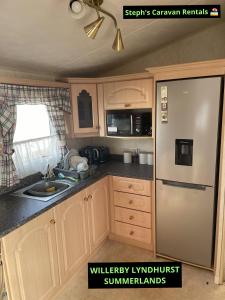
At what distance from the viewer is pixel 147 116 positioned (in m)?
2.39

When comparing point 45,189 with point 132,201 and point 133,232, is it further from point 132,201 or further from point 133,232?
point 133,232

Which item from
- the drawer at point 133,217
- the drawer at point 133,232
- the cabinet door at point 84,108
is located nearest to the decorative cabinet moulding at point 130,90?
the cabinet door at point 84,108

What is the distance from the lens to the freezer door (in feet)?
6.40

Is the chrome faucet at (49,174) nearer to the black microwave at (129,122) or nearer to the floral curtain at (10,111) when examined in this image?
the floral curtain at (10,111)


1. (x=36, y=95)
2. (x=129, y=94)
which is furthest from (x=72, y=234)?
(x=129, y=94)

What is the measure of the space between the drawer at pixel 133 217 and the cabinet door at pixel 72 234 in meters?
0.44

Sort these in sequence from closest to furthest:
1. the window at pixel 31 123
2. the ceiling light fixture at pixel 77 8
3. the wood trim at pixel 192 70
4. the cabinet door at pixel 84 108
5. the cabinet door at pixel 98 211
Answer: the ceiling light fixture at pixel 77 8 → the wood trim at pixel 192 70 → the window at pixel 31 123 → the cabinet door at pixel 98 211 → the cabinet door at pixel 84 108

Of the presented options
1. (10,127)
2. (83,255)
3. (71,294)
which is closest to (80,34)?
(10,127)

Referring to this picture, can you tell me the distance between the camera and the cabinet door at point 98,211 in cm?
225

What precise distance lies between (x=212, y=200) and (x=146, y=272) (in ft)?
3.07

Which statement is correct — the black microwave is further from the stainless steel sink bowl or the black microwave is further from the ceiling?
the stainless steel sink bowl

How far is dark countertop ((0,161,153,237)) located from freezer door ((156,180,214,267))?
285 mm

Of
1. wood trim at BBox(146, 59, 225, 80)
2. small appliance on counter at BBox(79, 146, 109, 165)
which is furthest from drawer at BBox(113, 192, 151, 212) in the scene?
wood trim at BBox(146, 59, 225, 80)

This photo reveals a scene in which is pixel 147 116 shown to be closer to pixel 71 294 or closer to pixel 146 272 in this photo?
pixel 146 272
